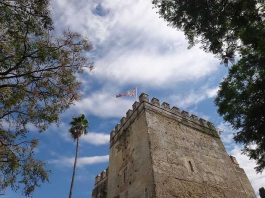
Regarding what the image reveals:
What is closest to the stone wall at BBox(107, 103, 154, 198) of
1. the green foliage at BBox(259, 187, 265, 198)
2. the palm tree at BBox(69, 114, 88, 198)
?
the palm tree at BBox(69, 114, 88, 198)

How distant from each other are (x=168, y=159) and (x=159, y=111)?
4.17 metres

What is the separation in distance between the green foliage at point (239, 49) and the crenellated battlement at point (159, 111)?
7013 millimetres

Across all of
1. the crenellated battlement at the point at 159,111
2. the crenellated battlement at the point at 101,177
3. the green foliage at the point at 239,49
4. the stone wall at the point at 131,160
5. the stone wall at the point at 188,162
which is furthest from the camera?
the crenellated battlement at the point at 101,177

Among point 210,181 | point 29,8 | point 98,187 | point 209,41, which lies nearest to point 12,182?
point 29,8

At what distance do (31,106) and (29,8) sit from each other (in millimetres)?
3799

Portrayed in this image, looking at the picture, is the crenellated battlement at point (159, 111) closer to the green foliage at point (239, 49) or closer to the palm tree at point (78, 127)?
the palm tree at point (78, 127)

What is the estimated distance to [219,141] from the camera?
1989cm

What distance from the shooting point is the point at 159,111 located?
1769 cm

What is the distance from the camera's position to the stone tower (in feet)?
44.9

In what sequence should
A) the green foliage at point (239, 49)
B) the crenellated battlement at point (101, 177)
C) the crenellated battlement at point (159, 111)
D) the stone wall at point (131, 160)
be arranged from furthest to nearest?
the crenellated battlement at point (101, 177) → the crenellated battlement at point (159, 111) → the stone wall at point (131, 160) → the green foliage at point (239, 49)

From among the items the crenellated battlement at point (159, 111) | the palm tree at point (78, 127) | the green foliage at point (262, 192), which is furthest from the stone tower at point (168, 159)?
the palm tree at point (78, 127)

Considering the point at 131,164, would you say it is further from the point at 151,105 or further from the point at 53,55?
the point at 53,55

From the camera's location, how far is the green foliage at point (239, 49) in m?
9.68

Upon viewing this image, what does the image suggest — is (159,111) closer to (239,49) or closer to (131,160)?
(131,160)
